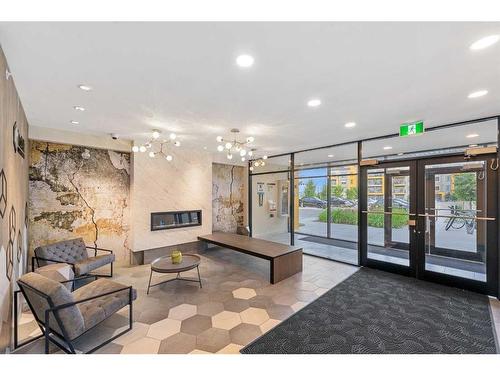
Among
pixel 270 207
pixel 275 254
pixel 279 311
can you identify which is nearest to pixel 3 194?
pixel 279 311

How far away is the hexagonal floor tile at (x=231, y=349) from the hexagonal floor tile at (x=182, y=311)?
84 centimetres

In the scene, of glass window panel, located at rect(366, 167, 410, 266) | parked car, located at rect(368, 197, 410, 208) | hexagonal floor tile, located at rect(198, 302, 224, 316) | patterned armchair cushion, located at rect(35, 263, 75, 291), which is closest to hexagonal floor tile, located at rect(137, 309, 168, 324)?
hexagonal floor tile, located at rect(198, 302, 224, 316)

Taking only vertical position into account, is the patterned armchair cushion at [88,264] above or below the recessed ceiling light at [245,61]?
below

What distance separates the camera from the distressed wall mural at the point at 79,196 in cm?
421

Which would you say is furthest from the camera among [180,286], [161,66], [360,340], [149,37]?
Result: [180,286]

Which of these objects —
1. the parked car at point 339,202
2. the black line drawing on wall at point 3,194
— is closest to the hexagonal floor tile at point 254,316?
the black line drawing on wall at point 3,194

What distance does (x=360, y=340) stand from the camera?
2484 mm

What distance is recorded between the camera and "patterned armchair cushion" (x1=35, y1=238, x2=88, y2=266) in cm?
374

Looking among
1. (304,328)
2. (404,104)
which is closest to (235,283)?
(304,328)

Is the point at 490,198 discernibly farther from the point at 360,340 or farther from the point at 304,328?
the point at 304,328

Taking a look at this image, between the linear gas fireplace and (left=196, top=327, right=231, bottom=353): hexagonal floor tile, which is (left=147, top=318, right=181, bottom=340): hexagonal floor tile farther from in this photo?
the linear gas fireplace

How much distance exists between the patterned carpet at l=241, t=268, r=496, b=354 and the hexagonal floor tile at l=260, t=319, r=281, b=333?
2.5 inches

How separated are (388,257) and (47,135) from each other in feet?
23.7

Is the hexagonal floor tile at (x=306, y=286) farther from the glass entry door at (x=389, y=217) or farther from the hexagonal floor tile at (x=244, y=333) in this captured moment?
the glass entry door at (x=389, y=217)
